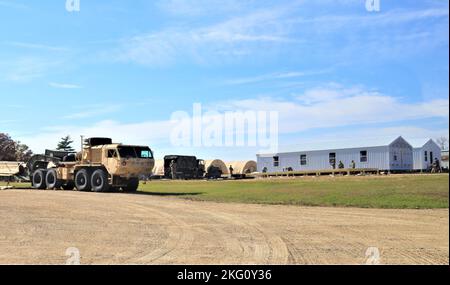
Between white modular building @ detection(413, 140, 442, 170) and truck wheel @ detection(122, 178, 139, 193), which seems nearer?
truck wheel @ detection(122, 178, 139, 193)

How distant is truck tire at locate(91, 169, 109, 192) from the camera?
30.8 m

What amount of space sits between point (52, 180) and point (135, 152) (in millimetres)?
8091

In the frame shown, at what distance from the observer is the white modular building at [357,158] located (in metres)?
51.7

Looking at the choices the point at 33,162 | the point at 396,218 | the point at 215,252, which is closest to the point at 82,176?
the point at 33,162

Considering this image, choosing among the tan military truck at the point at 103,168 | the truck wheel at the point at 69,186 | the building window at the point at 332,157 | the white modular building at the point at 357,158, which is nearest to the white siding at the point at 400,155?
the white modular building at the point at 357,158

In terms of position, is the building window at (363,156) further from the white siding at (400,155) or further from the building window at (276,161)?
the building window at (276,161)

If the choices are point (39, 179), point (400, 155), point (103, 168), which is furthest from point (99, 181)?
point (400, 155)

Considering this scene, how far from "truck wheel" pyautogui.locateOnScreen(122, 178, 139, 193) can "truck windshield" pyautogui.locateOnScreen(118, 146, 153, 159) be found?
1.80m

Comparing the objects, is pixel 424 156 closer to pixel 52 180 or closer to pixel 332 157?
pixel 332 157

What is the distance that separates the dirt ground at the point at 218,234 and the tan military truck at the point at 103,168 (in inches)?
398

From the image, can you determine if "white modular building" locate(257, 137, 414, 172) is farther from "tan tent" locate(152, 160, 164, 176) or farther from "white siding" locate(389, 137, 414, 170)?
"tan tent" locate(152, 160, 164, 176)

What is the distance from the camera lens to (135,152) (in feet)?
101

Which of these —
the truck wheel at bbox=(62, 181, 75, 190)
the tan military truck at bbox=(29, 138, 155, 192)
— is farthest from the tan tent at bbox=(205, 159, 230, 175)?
the tan military truck at bbox=(29, 138, 155, 192)
